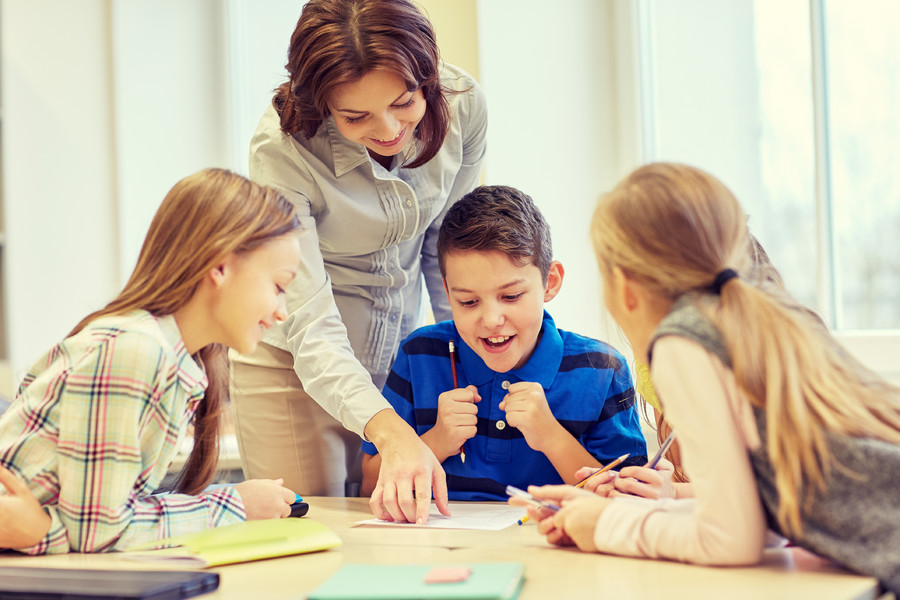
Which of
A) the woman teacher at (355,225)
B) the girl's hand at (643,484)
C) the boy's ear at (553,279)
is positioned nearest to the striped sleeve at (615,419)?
the boy's ear at (553,279)

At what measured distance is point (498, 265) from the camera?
1535 mm

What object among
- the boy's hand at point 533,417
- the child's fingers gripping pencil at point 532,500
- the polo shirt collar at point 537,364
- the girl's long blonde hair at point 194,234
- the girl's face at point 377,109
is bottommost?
the child's fingers gripping pencil at point 532,500

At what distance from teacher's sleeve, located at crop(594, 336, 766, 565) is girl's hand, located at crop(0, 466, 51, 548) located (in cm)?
72

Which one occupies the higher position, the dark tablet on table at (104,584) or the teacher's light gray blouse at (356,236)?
the teacher's light gray blouse at (356,236)

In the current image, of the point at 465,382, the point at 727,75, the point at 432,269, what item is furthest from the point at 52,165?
the point at 727,75

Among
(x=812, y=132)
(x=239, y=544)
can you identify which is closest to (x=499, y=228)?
(x=239, y=544)

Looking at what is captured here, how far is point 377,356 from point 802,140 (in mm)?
1153

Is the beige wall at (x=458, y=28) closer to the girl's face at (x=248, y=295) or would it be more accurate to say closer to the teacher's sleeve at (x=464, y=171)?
the teacher's sleeve at (x=464, y=171)

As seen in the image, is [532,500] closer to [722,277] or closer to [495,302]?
[722,277]

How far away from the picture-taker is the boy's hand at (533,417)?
1.48 m

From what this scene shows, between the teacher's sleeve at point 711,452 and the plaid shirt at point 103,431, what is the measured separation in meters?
0.59

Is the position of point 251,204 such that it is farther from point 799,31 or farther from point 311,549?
point 799,31

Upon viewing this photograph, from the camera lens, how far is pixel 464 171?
71.0 inches

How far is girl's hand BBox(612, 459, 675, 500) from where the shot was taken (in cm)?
122
